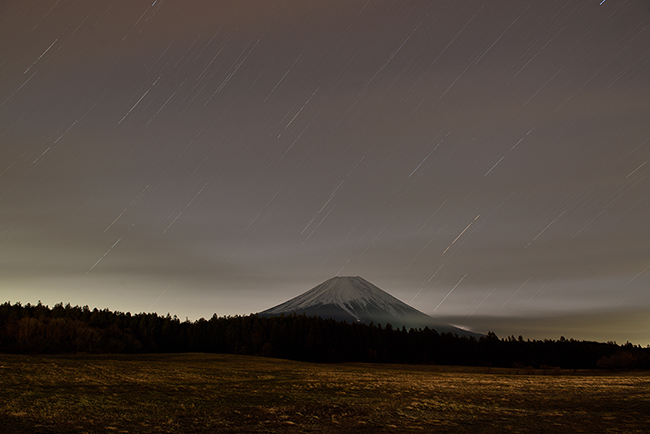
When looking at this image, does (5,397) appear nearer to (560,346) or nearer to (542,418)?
(542,418)

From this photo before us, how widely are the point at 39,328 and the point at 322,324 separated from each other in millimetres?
68595

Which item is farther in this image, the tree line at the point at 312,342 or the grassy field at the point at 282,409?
the tree line at the point at 312,342

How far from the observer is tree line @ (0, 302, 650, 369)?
10669 centimetres

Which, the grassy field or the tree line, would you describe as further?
the tree line

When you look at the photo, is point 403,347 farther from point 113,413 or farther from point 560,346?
point 113,413

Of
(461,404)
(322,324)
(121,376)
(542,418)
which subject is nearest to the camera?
(542,418)

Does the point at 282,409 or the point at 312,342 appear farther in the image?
the point at 312,342

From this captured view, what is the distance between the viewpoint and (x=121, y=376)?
28875 mm

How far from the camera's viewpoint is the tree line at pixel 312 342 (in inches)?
4200

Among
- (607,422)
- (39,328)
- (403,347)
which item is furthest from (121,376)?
(403,347)

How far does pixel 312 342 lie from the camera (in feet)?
350

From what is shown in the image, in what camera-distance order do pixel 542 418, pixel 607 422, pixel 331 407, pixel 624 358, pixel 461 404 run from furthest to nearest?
pixel 624 358
pixel 461 404
pixel 331 407
pixel 542 418
pixel 607 422

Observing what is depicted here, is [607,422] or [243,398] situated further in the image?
[243,398]

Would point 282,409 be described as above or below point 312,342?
above
